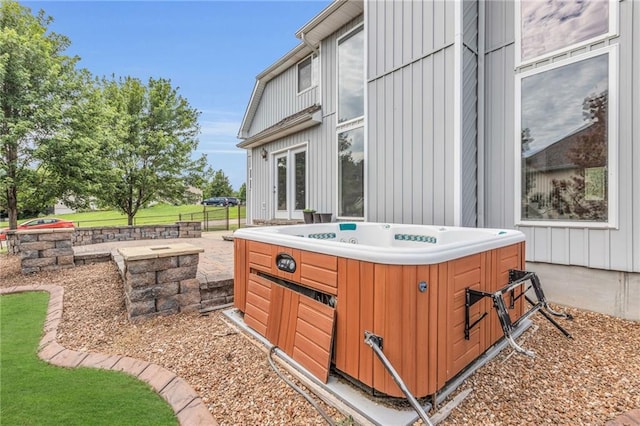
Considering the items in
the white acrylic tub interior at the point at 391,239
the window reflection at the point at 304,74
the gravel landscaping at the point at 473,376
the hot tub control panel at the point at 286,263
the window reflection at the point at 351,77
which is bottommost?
the gravel landscaping at the point at 473,376

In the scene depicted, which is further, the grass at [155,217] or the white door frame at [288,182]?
the grass at [155,217]

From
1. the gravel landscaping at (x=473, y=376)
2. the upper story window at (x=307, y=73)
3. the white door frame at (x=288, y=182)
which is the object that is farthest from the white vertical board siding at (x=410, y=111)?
the white door frame at (x=288, y=182)

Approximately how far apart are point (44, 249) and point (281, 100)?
22.1ft

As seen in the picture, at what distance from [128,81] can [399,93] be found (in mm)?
11288

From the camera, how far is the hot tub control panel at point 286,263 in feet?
8.56

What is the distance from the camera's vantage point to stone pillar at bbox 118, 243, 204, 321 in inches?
129

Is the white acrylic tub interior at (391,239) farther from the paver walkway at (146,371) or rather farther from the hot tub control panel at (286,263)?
the paver walkway at (146,371)

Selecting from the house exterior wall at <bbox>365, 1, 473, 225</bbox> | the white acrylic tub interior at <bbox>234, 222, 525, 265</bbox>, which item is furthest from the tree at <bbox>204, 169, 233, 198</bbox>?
the white acrylic tub interior at <bbox>234, 222, 525, 265</bbox>

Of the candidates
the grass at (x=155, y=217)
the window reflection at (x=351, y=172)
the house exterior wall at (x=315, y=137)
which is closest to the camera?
the window reflection at (x=351, y=172)

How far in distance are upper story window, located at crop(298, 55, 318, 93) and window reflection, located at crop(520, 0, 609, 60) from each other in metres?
4.81

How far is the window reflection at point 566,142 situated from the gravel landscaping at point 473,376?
1258 mm

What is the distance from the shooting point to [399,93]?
16.0ft

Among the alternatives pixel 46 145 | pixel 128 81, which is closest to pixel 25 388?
pixel 46 145

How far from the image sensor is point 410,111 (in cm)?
470
